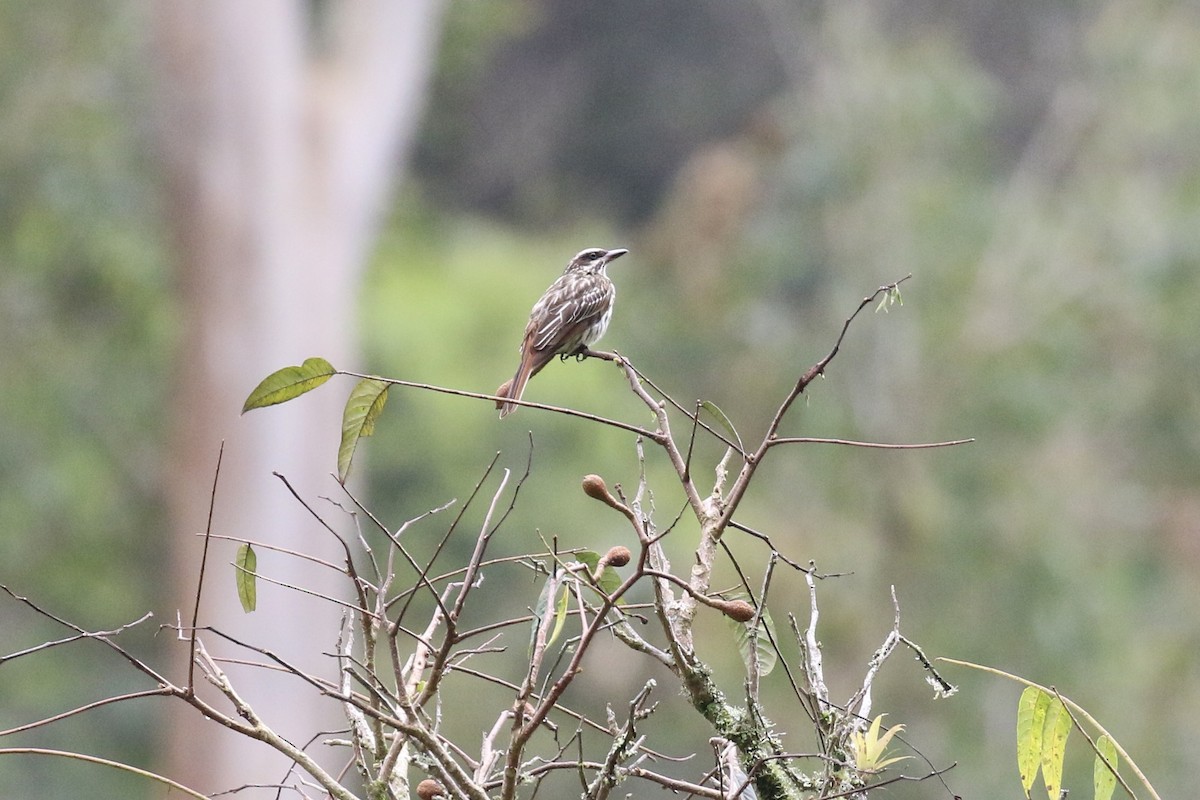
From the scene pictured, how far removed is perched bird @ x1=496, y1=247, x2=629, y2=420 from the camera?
4.19m

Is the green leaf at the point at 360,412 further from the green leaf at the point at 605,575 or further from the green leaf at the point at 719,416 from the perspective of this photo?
the green leaf at the point at 719,416

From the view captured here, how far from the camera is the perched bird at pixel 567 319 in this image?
4188 millimetres

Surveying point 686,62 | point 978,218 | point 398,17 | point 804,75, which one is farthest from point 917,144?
point 686,62

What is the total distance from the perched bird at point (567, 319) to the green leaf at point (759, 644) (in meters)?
1.95

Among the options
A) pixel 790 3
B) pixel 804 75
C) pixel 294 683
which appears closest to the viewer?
pixel 294 683

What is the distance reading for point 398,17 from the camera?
38.1ft

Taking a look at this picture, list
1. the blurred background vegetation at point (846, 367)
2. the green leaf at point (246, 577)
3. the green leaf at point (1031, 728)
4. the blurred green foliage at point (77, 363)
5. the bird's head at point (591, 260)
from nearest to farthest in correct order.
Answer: the green leaf at point (1031, 728)
the green leaf at point (246, 577)
the bird's head at point (591, 260)
the blurred background vegetation at point (846, 367)
the blurred green foliage at point (77, 363)

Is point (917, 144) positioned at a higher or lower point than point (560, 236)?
lower

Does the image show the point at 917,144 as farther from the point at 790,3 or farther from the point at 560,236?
the point at 560,236

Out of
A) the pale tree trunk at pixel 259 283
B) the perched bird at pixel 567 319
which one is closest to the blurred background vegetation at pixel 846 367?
the pale tree trunk at pixel 259 283

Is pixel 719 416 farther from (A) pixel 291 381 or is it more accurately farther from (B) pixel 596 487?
(A) pixel 291 381

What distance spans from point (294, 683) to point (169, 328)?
488 cm

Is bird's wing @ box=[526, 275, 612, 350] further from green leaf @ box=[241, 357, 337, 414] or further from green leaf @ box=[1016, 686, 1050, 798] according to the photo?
green leaf @ box=[1016, 686, 1050, 798]

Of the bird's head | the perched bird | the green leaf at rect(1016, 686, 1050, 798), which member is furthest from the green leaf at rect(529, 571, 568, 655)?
the bird's head
